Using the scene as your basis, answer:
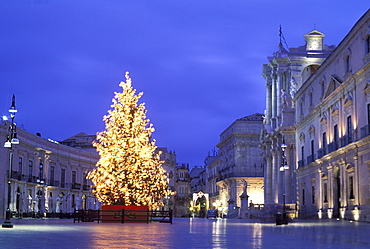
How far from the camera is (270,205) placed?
179 feet

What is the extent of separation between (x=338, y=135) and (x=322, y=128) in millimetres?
3927

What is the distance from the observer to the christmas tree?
33938 millimetres

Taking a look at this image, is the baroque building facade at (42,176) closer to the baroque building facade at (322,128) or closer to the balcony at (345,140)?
the baroque building facade at (322,128)

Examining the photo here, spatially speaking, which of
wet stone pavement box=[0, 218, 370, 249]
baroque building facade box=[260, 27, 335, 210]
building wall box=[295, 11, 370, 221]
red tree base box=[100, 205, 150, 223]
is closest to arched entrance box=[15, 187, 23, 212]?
baroque building facade box=[260, 27, 335, 210]

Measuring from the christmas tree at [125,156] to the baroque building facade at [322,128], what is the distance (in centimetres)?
794

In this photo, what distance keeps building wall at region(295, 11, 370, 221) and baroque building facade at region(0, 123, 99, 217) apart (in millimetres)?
23968

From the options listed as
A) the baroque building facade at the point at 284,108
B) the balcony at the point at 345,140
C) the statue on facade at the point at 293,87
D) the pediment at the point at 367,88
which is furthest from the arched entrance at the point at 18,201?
the pediment at the point at 367,88

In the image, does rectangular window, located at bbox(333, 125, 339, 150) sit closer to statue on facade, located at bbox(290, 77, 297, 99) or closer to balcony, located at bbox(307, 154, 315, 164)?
balcony, located at bbox(307, 154, 315, 164)

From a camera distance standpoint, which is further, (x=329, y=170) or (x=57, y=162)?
(x=57, y=162)

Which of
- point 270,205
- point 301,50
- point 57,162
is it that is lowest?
point 270,205

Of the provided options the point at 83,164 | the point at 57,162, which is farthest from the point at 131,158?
the point at 83,164

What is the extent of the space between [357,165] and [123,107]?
43.4ft

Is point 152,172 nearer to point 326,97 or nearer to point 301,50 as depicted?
point 326,97

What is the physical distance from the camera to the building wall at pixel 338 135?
31125 mm
